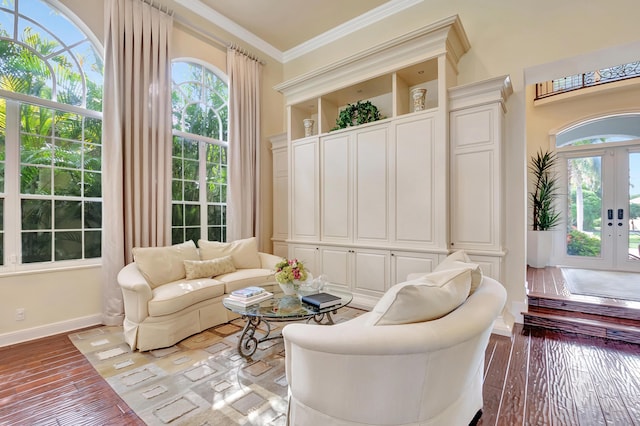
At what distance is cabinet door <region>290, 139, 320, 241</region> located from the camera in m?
4.52

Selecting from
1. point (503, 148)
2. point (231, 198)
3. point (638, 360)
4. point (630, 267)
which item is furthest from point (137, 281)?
point (630, 267)

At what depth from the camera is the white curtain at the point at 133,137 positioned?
133 inches

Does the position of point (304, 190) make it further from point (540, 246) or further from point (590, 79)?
point (590, 79)

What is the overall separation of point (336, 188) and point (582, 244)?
5.49m

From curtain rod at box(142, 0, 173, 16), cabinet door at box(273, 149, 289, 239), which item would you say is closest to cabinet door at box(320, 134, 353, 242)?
cabinet door at box(273, 149, 289, 239)

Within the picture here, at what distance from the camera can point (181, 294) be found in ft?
9.57

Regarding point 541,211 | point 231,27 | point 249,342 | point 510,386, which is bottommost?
point 510,386

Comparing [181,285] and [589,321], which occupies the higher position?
[181,285]

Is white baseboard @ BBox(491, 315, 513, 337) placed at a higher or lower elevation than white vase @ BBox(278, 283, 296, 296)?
lower

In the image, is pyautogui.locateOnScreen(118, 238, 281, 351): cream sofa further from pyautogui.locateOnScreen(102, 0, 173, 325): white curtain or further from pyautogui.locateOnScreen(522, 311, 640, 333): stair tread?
pyautogui.locateOnScreen(522, 311, 640, 333): stair tread

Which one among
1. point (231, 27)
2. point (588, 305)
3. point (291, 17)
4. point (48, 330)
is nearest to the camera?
point (48, 330)

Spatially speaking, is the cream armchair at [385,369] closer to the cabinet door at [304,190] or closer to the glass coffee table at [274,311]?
the glass coffee table at [274,311]

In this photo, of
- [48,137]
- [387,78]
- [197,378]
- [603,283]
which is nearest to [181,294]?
[197,378]

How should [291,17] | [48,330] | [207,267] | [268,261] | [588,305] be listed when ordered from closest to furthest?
1. [48,330]
2. [588,305]
3. [207,267]
4. [268,261]
5. [291,17]
